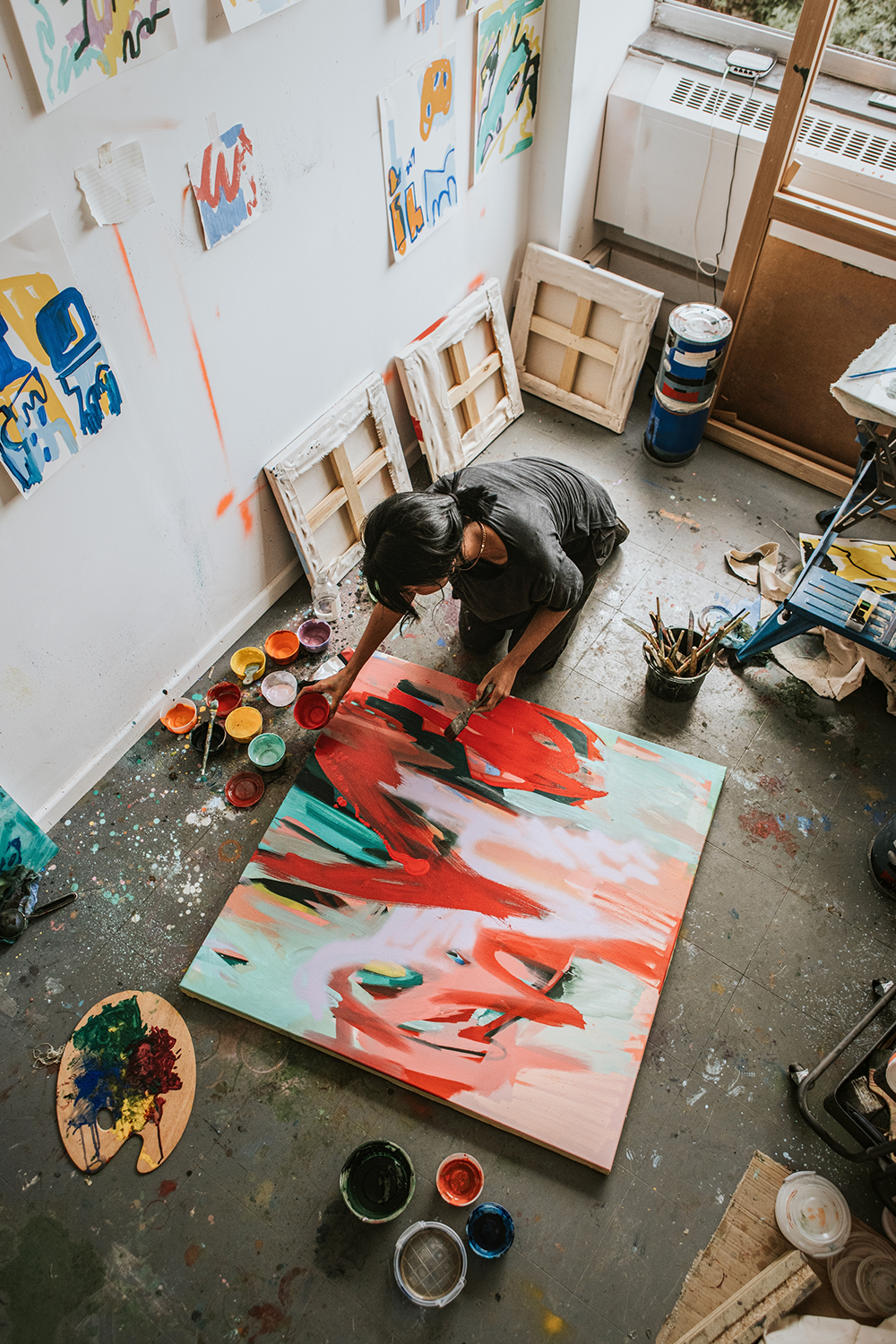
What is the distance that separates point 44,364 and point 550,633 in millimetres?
1616

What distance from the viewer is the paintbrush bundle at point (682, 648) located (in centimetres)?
286

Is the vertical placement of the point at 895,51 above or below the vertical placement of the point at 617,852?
above

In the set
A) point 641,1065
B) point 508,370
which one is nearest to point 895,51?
point 508,370

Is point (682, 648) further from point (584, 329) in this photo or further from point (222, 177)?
point (222, 177)

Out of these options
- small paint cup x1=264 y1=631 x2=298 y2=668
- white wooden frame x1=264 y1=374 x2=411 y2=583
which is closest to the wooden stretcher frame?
white wooden frame x1=264 y1=374 x2=411 y2=583

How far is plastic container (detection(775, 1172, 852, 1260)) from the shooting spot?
2.12 metres

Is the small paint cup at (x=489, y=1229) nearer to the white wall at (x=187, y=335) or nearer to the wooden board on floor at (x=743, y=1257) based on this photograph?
the wooden board on floor at (x=743, y=1257)

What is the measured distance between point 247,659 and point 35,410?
1237 millimetres

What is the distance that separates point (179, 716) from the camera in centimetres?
298

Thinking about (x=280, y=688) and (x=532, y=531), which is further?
(x=280, y=688)

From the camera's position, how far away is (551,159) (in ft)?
11.5

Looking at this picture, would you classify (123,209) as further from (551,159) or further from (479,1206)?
(479,1206)

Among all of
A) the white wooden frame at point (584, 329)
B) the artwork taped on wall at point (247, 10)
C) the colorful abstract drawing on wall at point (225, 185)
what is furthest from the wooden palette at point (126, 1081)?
the white wooden frame at point (584, 329)

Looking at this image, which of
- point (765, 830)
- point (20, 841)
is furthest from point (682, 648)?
point (20, 841)
